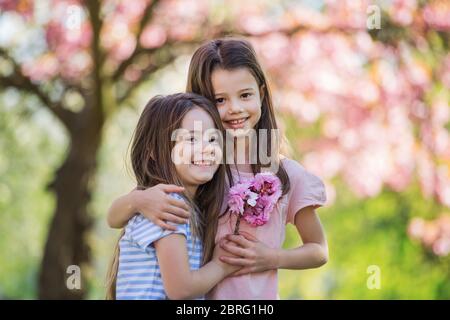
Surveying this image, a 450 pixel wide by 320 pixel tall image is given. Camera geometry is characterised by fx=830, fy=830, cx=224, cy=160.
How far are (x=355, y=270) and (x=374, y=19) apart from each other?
3999 millimetres

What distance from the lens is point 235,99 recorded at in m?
2.58

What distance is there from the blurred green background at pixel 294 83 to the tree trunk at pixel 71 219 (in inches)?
0.4

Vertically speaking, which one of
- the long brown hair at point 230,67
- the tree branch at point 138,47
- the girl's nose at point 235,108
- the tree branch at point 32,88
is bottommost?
the girl's nose at point 235,108

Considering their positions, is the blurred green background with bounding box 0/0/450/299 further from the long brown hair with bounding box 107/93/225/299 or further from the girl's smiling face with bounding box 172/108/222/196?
the girl's smiling face with bounding box 172/108/222/196

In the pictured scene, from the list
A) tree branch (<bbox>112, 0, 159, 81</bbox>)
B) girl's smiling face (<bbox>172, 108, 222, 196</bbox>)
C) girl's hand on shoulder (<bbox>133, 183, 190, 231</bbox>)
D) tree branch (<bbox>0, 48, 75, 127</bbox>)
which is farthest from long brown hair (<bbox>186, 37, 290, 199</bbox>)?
tree branch (<bbox>0, 48, 75, 127</bbox>)

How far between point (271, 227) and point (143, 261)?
0.43 m

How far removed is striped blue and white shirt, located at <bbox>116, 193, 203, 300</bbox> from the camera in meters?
2.35

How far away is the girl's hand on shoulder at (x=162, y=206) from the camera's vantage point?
2330 millimetres

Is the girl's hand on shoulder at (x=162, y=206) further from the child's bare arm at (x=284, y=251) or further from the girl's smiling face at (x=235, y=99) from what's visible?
the girl's smiling face at (x=235, y=99)

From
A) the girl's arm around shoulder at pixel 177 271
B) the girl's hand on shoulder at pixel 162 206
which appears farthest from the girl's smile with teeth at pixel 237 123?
the girl's arm around shoulder at pixel 177 271

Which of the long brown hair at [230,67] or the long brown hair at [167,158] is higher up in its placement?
the long brown hair at [230,67]
